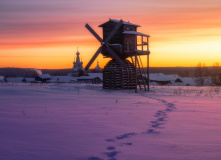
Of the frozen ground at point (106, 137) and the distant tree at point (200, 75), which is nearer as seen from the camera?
the frozen ground at point (106, 137)

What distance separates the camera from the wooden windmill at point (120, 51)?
25188mm

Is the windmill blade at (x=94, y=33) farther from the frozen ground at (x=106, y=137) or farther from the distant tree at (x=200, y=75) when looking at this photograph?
the distant tree at (x=200, y=75)

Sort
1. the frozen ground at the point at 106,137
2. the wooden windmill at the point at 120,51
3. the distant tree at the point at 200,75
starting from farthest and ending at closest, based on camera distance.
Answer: the distant tree at the point at 200,75, the wooden windmill at the point at 120,51, the frozen ground at the point at 106,137

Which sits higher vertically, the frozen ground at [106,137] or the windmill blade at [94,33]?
the windmill blade at [94,33]

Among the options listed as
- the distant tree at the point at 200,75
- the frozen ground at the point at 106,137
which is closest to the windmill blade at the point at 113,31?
the frozen ground at the point at 106,137

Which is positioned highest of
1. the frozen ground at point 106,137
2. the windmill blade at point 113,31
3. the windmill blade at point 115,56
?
the windmill blade at point 113,31

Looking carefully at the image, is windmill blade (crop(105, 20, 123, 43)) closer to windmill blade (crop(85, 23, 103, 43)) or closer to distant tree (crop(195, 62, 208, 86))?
windmill blade (crop(85, 23, 103, 43))

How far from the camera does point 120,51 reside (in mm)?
25359

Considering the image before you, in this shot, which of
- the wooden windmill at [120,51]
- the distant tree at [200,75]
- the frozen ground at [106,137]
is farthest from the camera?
the distant tree at [200,75]

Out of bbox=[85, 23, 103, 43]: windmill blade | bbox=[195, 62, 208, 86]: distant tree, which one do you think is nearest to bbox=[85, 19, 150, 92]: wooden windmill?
Result: bbox=[85, 23, 103, 43]: windmill blade

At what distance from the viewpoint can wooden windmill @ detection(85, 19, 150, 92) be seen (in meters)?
25.2

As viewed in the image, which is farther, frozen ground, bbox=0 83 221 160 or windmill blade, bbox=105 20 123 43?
windmill blade, bbox=105 20 123 43

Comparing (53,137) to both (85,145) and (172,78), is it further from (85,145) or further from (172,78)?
(172,78)

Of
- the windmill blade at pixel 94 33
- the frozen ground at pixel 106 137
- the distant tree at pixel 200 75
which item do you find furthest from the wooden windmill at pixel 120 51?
the distant tree at pixel 200 75
